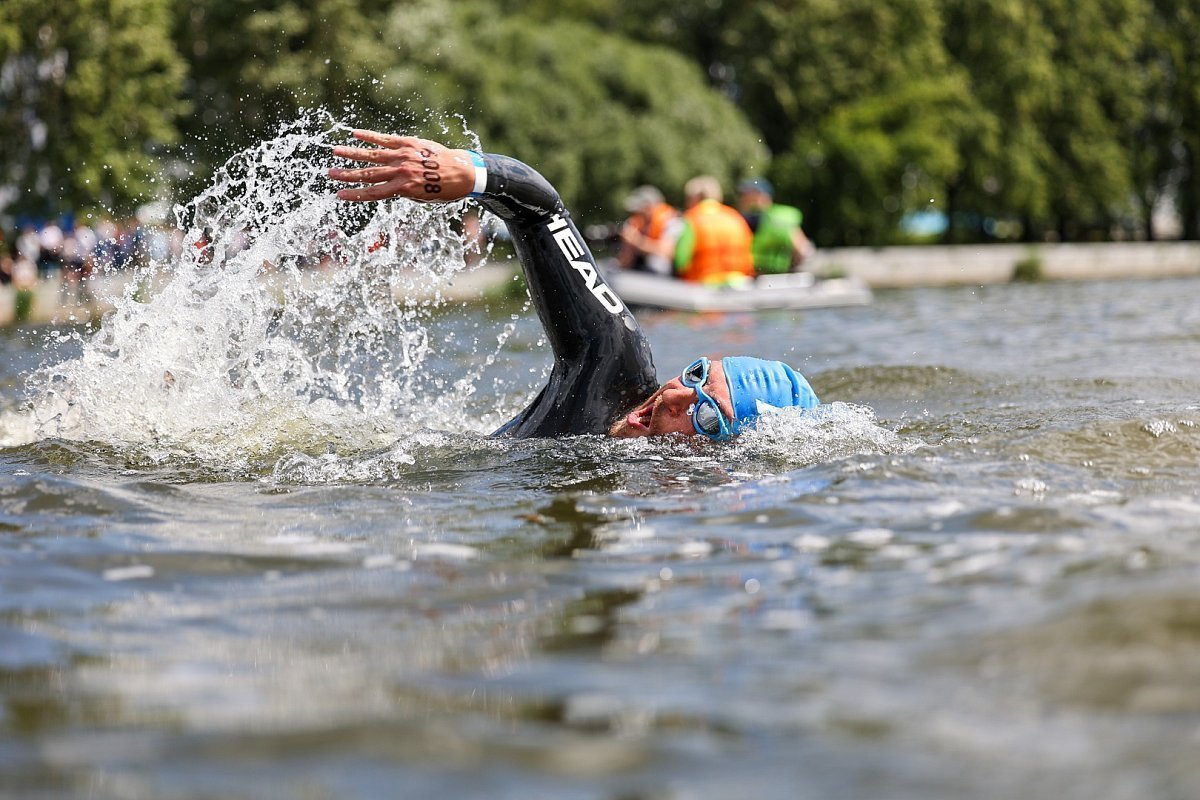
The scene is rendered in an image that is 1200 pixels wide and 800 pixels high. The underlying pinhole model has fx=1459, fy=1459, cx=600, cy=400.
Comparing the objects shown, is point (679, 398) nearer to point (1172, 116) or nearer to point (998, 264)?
point (998, 264)

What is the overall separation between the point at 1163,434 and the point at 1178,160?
4232 cm

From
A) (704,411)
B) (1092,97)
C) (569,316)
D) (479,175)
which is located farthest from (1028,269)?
(479,175)

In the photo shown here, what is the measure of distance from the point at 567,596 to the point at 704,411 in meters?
2.15

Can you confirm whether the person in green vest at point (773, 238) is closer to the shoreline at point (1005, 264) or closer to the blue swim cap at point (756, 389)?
the shoreline at point (1005, 264)

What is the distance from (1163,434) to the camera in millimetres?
6312

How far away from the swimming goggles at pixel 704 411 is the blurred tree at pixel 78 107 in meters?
20.2

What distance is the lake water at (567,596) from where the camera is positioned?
9.33 ft

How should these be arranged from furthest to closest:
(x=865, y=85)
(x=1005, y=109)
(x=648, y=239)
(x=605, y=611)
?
(x=865, y=85) < (x=1005, y=109) < (x=648, y=239) < (x=605, y=611)

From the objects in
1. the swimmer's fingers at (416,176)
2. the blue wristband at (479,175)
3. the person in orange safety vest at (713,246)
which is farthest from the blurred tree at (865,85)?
the swimmer's fingers at (416,176)

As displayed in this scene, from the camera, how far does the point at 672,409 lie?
6.09m

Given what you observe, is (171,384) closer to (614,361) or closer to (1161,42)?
(614,361)

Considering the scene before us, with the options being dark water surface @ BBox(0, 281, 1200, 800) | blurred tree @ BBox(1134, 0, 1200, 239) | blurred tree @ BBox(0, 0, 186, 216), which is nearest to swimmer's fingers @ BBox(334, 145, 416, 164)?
dark water surface @ BBox(0, 281, 1200, 800)

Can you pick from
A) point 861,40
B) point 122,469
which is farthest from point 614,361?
point 861,40

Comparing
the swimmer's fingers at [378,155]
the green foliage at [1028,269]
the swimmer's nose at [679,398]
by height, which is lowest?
the green foliage at [1028,269]
